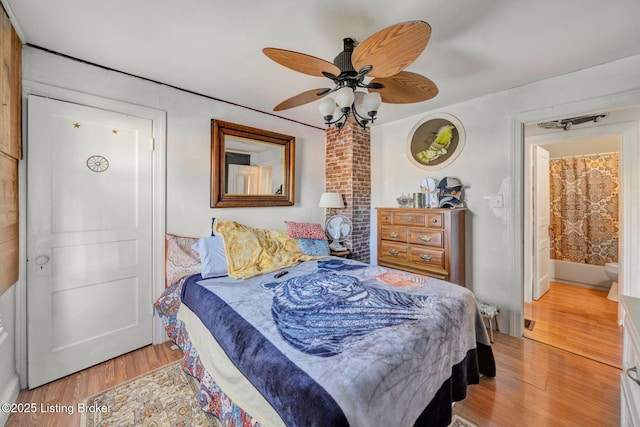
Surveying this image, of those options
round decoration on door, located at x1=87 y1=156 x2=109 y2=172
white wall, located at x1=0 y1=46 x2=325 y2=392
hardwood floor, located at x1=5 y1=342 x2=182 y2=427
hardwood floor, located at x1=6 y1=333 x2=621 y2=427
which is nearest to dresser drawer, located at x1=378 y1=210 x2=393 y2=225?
white wall, located at x1=0 y1=46 x2=325 y2=392

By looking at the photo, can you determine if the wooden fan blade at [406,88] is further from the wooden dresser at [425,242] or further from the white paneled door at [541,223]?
the white paneled door at [541,223]

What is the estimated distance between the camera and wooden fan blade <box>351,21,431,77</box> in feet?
3.54

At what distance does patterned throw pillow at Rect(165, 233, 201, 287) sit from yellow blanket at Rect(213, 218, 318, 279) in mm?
327

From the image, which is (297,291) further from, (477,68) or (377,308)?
(477,68)

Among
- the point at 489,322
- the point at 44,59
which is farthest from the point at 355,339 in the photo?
the point at 44,59

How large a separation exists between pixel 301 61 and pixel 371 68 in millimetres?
375

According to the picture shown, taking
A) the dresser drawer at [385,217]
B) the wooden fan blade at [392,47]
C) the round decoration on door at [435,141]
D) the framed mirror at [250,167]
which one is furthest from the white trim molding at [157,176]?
the round decoration on door at [435,141]

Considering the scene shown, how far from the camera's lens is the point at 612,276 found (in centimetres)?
352

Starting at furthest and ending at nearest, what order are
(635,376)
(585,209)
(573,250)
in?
1. (573,250)
2. (585,209)
3. (635,376)

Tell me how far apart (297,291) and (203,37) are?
6.03 ft

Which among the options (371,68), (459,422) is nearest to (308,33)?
(371,68)

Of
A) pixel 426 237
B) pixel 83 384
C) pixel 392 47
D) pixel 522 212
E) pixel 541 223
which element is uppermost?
pixel 392 47

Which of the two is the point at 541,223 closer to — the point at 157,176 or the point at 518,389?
the point at 518,389

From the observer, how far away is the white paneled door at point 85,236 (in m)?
1.83
